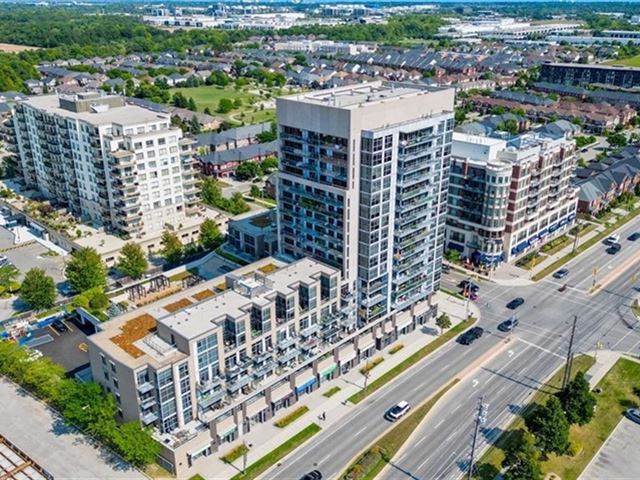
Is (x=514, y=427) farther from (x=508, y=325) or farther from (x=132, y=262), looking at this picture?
(x=132, y=262)

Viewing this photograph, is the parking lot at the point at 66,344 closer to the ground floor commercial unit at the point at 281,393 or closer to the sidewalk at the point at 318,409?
the ground floor commercial unit at the point at 281,393

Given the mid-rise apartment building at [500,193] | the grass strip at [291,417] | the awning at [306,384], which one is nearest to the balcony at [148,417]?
the grass strip at [291,417]

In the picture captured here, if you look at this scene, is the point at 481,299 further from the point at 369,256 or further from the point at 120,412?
the point at 120,412

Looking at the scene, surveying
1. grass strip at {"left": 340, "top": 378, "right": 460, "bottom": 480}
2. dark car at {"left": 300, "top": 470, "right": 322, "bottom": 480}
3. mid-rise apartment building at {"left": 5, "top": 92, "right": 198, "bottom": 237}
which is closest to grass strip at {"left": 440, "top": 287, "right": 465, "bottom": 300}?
grass strip at {"left": 340, "top": 378, "right": 460, "bottom": 480}

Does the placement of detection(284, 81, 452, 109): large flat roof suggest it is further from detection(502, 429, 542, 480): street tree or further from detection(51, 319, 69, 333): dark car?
detection(51, 319, 69, 333): dark car

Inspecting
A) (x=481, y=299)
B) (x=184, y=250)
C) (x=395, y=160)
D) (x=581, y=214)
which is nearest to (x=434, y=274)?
(x=481, y=299)

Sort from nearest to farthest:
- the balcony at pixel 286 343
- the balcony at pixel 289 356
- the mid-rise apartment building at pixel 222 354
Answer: the mid-rise apartment building at pixel 222 354 → the balcony at pixel 286 343 → the balcony at pixel 289 356
